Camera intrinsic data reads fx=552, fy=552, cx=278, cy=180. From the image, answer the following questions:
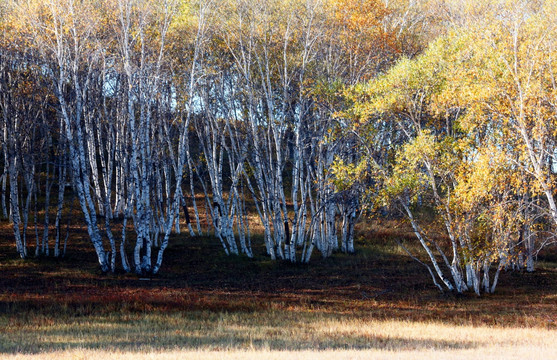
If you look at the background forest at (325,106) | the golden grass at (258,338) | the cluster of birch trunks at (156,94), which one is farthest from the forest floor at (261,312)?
the cluster of birch trunks at (156,94)

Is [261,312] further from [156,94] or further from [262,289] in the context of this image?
[156,94]

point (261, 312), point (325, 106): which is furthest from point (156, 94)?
point (261, 312)

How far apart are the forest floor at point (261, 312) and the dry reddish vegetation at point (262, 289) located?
5 centimetres

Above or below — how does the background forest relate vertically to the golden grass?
above

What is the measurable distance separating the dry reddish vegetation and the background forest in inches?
47.6

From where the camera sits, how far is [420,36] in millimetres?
34375

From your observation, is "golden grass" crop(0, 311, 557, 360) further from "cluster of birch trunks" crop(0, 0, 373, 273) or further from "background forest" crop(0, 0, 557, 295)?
"cluster of birch trunks" crop(0, 0, 373, 273)

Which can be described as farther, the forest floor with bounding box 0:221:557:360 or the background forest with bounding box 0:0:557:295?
the background forest with bounding box 0:0:557:295

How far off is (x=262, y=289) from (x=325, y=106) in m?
9.30

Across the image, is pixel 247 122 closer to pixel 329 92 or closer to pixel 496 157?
pixel 329 92

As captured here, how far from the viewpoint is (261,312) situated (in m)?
16.7

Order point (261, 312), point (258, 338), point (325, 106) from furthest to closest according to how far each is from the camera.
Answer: point (325, 106) < point (261, 312) < point (258, 338)

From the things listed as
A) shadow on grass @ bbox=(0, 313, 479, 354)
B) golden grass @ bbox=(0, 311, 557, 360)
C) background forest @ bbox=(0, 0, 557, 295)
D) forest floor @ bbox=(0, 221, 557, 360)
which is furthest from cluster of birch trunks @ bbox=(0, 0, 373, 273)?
shadow on grass @ bbox=(0, 313, 479, 354)

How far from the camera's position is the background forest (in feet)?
57.9
